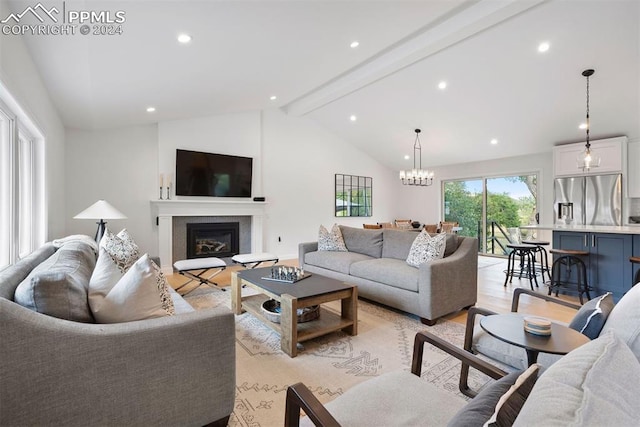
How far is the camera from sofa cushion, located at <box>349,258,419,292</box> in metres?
3.22

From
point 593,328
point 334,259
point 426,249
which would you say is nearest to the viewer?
point 593,328

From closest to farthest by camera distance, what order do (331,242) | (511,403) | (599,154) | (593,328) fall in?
1. (511,403)
2. (593,328)
3. (331,242)
4. (599,154)

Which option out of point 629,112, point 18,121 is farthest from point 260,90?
point 629,112

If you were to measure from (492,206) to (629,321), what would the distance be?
278 inches

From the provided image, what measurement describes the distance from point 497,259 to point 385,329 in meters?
5.38

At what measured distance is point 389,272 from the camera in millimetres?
3457

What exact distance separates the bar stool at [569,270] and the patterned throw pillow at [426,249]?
198 centimetres

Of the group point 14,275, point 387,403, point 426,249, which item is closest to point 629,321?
point 387,403

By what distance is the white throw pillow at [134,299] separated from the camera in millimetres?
1477

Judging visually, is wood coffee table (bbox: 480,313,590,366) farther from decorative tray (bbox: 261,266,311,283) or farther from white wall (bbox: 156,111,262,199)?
white wall (bbox: 156,111,262,199)

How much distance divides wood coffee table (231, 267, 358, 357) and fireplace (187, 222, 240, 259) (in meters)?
2.83

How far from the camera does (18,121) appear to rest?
252 centimetres

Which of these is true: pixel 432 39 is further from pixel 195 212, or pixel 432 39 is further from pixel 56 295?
pixel 195 212

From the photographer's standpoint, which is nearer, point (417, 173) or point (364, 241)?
point (364, 241)
